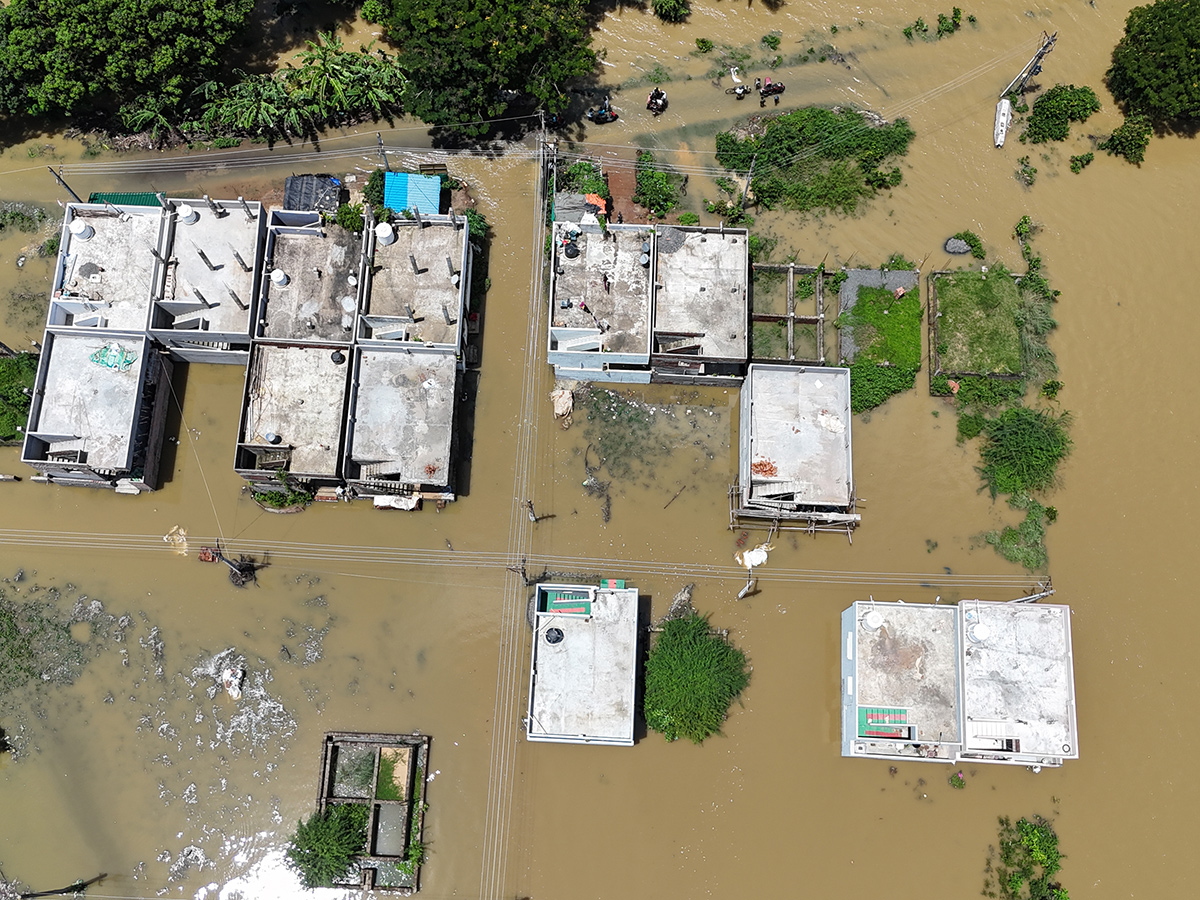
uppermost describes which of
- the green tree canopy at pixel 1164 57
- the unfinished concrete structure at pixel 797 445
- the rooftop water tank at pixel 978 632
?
the green tree canopy at pixel 1164 57

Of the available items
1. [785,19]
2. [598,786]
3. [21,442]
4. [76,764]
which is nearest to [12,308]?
[21,442]

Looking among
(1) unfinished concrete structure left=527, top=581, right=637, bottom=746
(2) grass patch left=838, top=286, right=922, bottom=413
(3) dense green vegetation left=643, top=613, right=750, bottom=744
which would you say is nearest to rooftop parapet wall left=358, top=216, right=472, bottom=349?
(1) unfinished concrete structure left=527, top=581, right=637, bottom=746

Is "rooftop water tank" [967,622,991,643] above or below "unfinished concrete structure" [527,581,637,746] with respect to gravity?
above

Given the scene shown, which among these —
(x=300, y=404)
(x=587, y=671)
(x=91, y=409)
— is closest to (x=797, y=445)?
(x=587, y=671)

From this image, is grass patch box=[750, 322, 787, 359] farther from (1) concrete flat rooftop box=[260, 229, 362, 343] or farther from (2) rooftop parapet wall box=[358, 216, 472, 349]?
(1) concrete flat rooftop box=[260, 229, 362, 343]

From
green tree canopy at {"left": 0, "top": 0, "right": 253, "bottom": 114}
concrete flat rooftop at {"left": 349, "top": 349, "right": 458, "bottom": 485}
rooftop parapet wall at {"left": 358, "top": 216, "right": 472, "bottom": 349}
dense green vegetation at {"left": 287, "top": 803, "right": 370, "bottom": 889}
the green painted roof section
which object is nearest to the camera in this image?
dense green vegetation at {"left": 287, "top": 803, "right": 370, "bottom": 889}

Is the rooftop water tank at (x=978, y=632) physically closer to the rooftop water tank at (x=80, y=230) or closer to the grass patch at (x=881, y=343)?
the grass patch at (x=881, y=343)

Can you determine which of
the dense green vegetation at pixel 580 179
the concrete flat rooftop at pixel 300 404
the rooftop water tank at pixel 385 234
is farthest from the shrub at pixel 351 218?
the dense green vegetation at pixel 580 179
